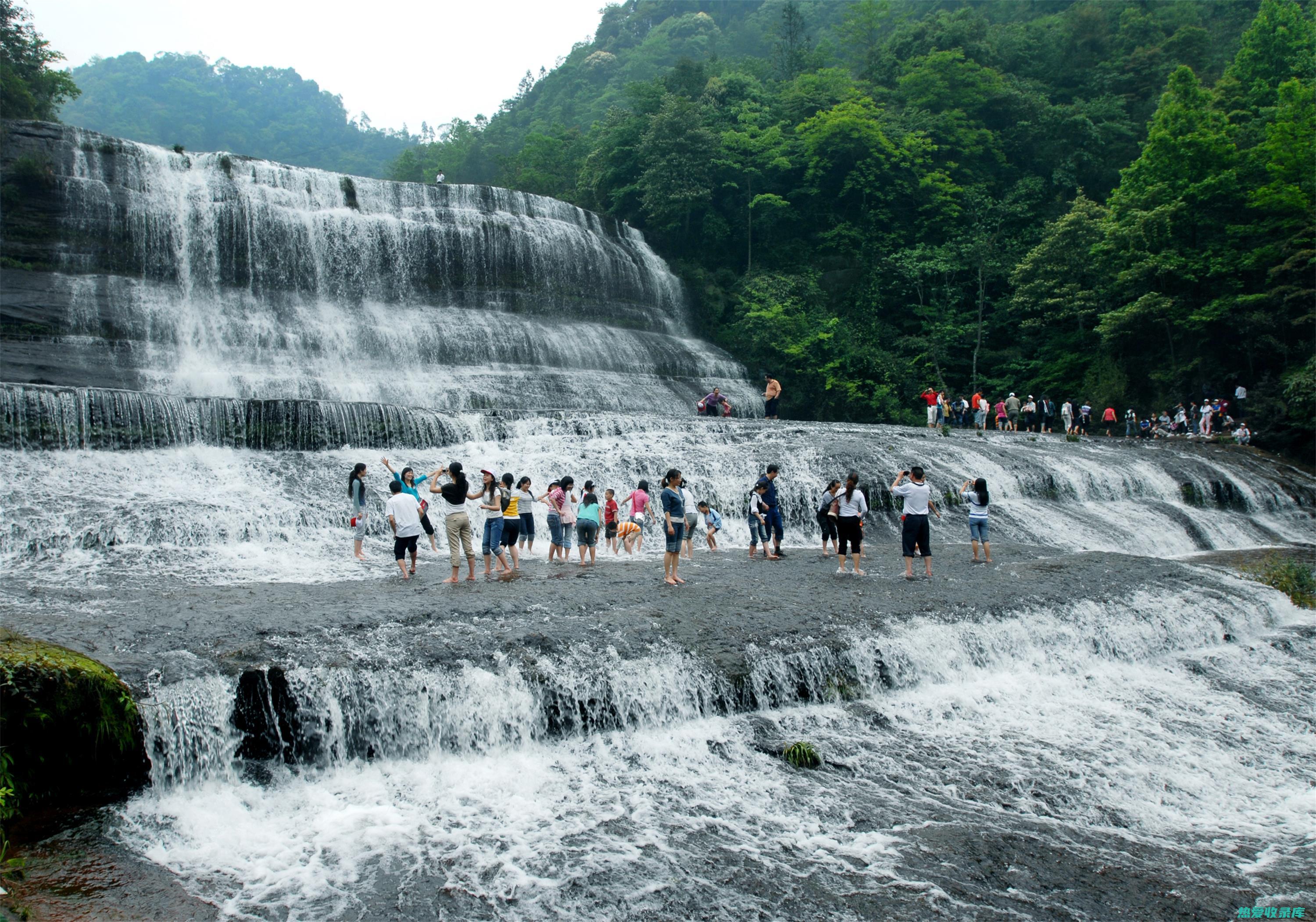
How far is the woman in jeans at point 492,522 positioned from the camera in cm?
1164

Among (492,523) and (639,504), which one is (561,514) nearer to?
(639,504)

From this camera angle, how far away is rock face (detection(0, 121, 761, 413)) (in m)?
23.0

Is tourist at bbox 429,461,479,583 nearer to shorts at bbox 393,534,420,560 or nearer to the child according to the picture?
shorts at bbox 393,534,420,560

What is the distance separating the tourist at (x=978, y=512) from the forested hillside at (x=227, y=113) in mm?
88732

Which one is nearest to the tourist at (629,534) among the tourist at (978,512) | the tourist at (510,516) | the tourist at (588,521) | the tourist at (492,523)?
the tourist at (588,521)

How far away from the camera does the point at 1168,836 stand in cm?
621

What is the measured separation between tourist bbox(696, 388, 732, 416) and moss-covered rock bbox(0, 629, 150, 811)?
21.6 metres

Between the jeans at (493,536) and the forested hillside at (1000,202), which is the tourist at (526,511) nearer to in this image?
the jeans at (493,536)

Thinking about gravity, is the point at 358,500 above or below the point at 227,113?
below

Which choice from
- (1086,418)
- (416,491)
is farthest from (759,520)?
(1086,418)

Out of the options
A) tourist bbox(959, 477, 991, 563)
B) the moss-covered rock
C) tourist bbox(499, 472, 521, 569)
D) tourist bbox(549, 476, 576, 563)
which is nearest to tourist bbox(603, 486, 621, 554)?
tourist bbox(549, 476, 576, 563)

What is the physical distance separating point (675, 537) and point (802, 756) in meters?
4.15

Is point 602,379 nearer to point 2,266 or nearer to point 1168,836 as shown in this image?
point 2,266

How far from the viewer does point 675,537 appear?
1095cm
